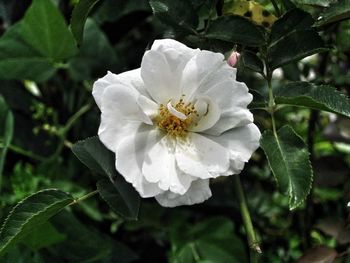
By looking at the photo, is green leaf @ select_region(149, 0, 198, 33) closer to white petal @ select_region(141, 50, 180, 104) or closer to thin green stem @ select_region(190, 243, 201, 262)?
white petal @ select_region(141, 50, 180, 104)

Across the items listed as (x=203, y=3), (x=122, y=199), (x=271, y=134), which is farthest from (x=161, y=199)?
(x=203, y=3)

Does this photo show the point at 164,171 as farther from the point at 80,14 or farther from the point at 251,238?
the point at 80,14

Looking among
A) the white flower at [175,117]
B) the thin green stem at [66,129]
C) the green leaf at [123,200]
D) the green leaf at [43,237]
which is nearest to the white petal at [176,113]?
the white flower at [175,117]

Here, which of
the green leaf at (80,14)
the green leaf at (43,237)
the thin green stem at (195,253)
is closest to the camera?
the green leaf at (80,14)

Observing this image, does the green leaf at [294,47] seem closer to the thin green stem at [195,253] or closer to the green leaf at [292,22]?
the green leaf at [292,22]

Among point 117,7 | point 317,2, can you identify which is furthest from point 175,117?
point 117,7
